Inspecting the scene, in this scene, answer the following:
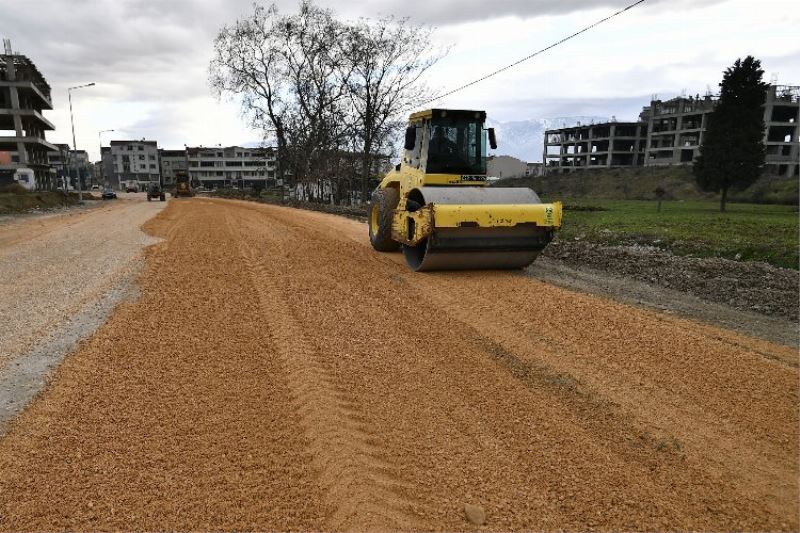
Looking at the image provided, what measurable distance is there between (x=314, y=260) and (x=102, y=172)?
159m

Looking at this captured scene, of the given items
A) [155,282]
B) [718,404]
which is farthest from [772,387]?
[155,282]

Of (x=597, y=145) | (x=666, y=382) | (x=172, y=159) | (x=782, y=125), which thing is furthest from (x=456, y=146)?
(x=172, y=159)

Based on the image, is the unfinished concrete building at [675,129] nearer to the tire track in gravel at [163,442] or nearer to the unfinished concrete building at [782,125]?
the unfinished concrete building at [782,125]

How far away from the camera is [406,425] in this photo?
3.66 m

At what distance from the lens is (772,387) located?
14.2 feet

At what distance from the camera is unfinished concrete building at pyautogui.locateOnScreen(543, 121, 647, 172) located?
8800 centimetres

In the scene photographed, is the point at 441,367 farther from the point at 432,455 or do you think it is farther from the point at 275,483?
the point at 275,483

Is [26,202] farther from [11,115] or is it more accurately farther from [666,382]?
[11,115]

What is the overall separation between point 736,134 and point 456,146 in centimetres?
2967

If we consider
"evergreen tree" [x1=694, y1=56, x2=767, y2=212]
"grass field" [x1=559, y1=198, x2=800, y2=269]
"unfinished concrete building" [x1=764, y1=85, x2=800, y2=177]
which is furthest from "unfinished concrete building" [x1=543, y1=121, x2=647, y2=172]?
"grass field" [x1=559, y1=198, x2=800, y2=269]

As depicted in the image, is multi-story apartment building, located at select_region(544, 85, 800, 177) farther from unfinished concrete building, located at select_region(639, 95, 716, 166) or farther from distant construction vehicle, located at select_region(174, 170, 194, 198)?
distant construction vehicle, located at select_region(174, 170, 194, 198)

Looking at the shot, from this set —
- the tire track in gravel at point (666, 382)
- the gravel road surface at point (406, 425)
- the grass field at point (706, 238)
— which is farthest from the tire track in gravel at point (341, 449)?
the grass field at point (706, 238)

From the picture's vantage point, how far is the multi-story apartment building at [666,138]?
222 feet

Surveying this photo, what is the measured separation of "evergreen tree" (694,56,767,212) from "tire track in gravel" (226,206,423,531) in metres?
33.4
